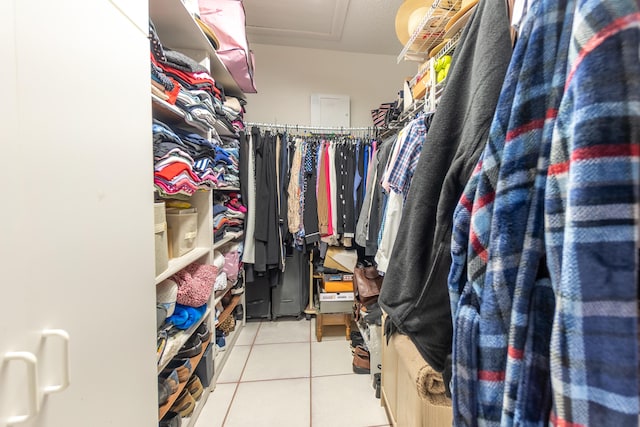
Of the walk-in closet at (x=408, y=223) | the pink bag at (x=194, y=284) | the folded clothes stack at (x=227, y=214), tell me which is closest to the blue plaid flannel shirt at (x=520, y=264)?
the walk-in closet at (x=408, y=223)

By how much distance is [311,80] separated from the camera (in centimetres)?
259

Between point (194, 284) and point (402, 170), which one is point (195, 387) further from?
point (402, 170)

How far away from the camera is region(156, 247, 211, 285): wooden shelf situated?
1.01 metres

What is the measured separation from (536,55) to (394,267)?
1.59 feet

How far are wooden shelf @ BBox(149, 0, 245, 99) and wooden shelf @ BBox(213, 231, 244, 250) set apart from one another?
1128mm

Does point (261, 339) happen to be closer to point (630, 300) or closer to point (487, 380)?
point (487, 380)

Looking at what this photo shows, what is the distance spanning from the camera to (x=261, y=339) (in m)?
2.16

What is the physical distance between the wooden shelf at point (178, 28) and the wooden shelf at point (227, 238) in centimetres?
113

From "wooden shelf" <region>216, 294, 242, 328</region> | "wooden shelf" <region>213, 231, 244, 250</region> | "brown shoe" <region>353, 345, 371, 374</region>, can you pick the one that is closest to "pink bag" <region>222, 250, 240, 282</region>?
"wooden shelf" <region>213, 231, 244, 250</region>

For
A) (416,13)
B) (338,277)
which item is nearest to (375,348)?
(338,277)

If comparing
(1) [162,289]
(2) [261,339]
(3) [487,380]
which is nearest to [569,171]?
(3) [487,380]

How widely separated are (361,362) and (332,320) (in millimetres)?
450

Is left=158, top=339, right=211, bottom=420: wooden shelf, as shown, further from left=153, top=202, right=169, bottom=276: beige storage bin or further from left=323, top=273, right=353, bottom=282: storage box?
left=323, top=273, right=353, bottom=282: storage box

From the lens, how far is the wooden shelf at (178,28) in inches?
44.2
